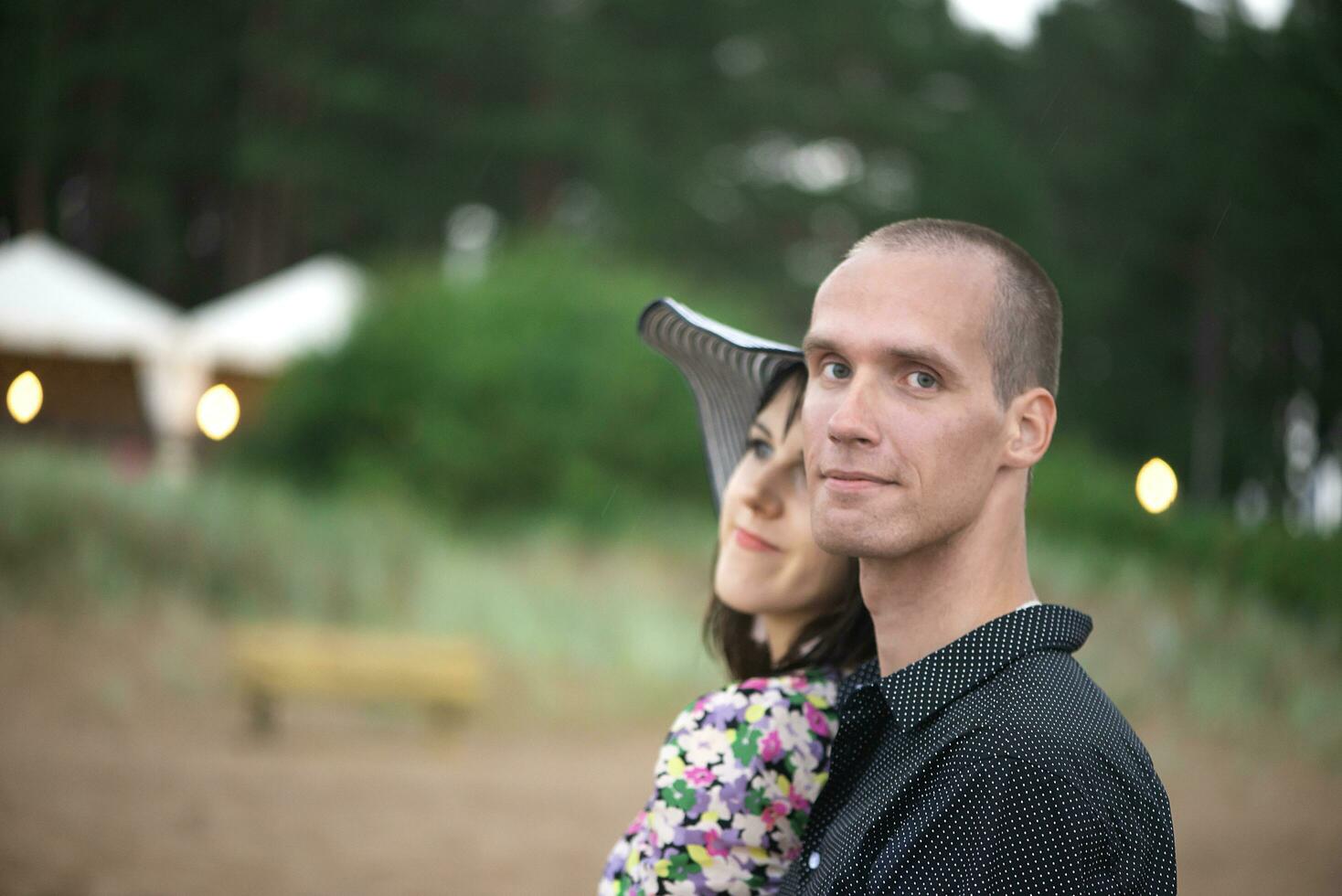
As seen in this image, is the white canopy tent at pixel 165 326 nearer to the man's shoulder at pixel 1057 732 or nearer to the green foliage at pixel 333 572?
the green foliage at pixel 333 572

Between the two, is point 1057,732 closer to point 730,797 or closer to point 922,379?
point 922,379

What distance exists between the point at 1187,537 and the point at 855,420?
10575 mm

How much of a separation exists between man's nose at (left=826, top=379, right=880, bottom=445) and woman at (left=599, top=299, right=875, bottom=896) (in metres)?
0.45

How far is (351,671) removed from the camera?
25.3ft

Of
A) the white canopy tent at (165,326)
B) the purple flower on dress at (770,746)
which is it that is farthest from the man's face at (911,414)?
the white canopy tent at (165,326)

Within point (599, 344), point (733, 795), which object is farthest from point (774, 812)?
point (599, 344)

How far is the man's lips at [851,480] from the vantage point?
1497mm

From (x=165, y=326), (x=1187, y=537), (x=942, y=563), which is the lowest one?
(x=942, y=563)

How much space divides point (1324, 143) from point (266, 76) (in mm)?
19063

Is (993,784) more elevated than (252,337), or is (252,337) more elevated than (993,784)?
(252,337)

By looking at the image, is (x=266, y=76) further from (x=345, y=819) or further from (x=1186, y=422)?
(x=345, y=819)

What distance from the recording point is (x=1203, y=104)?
41.4ft

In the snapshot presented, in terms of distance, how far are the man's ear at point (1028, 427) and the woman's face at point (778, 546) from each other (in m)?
0.51

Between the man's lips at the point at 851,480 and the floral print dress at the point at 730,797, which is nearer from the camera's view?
the man's lips at the point at 851,480
